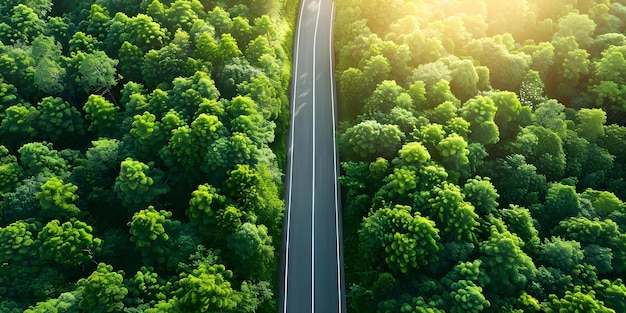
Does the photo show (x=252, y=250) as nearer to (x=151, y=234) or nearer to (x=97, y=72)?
(x=151, y=234)

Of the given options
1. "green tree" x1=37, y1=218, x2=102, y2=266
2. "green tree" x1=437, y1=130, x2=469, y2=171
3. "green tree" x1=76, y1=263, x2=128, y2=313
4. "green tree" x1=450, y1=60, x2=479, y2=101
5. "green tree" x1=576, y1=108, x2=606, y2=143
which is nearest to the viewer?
"green tree" x1=76, y1=263, x2=128, y2=313

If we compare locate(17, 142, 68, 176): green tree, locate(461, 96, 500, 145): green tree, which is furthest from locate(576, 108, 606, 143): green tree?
locate(17, 142, 68, 176): green tree

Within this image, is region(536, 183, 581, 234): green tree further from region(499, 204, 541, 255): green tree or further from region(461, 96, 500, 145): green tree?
region(461, 96, 500, 145): green tree

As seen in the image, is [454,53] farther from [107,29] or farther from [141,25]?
[107,29]

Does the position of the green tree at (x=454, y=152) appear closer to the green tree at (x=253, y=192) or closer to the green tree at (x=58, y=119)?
the green tree at (x=253, y=192)

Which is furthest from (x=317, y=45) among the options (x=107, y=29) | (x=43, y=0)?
(x=43, y=0)

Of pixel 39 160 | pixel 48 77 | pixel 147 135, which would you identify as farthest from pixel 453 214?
pixel 48 77

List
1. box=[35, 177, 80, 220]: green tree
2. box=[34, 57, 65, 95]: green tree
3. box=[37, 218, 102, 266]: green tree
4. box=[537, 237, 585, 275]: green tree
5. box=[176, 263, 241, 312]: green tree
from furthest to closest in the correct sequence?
box=[34, 57, 65, 95]: green tree → box=[35, 177, 80, 220]: green tree → box=[537, 237, 585, 275]: green tree → box=[37, 218, 102, 266]: green tree → box=[176, 263, 241, 312]: green tree
